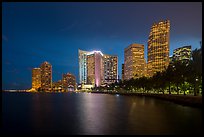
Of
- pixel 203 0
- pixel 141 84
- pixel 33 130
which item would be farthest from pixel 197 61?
pixel 141 84

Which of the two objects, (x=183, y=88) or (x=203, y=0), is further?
(x=183, y=88)

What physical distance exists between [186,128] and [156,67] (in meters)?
180

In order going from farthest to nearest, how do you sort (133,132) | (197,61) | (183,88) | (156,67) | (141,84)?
(156,67) → (141,84) → (183,88) → (197,61) → (133,132)

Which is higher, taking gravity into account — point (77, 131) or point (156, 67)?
point (156, 67)

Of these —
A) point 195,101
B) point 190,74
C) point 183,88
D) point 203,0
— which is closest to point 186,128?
point 203,0

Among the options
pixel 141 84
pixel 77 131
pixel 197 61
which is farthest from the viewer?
pixel 141 84

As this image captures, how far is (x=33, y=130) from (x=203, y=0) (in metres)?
17.7

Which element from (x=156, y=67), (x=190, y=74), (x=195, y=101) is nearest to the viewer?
(x=195, y=101)

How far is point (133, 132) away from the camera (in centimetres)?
1998

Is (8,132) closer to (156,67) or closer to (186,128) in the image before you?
(186,128)

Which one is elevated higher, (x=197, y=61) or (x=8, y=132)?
(x=197, y=61)

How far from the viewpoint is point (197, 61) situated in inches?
1645

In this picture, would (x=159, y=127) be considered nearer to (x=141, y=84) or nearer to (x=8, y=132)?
(x=8, y=132)

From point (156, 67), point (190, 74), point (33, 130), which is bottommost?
point (33, 130)
